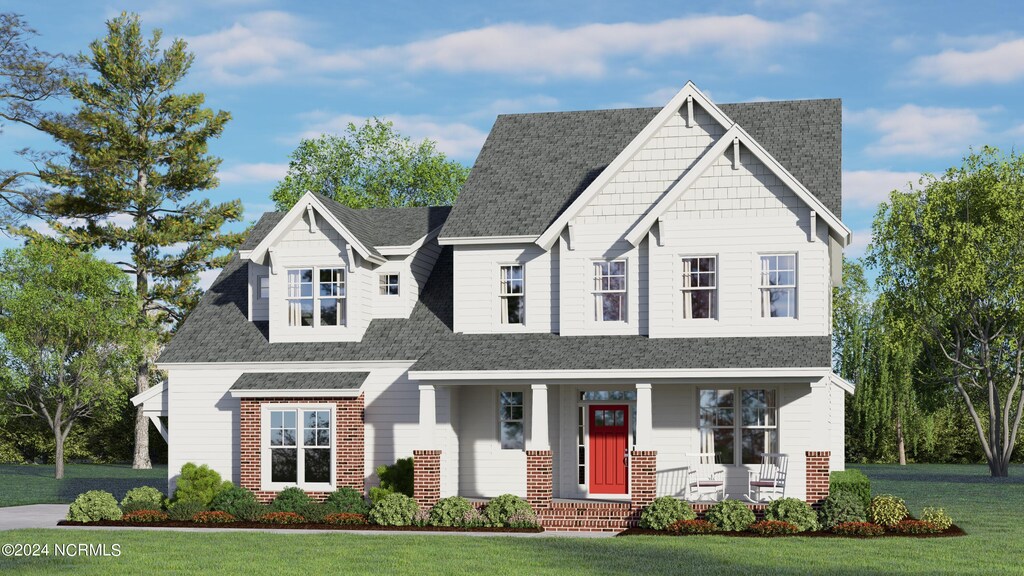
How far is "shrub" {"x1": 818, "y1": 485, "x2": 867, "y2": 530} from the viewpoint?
76.3 feet

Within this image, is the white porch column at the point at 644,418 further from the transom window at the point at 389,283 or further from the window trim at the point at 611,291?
the transom window at the point at 389,283

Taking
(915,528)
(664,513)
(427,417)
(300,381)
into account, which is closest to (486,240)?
(427,417)

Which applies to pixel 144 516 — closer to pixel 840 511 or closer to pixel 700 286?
pixel 700 286

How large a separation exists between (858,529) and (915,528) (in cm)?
112

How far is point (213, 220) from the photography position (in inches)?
2133

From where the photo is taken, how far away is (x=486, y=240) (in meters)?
28.4

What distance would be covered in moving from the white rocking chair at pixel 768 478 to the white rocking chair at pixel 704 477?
656mm

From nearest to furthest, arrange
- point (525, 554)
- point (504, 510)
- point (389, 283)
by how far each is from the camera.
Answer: point (525, 554), point (504, 510), point (389, 283)

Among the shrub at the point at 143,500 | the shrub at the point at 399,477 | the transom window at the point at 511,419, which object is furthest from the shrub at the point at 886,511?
the shrub at the point at 143,500

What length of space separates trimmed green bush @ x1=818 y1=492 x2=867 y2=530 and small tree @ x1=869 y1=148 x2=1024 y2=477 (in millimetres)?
Answer: 25462

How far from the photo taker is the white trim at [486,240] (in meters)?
28.3

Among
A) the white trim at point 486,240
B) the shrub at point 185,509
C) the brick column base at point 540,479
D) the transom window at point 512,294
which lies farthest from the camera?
the transom window at point 512,294

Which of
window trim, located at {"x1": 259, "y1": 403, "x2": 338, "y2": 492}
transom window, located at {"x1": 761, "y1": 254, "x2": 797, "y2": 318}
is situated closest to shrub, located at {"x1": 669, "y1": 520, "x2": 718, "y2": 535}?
transom window, located at {"x1": 761, "y1": 254, "x2": 797, "y2": 318}

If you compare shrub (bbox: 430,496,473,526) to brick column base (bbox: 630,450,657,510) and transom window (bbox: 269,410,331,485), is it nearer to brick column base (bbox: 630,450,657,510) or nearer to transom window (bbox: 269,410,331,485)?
brick column base (bbox: 630,450,657,510)
